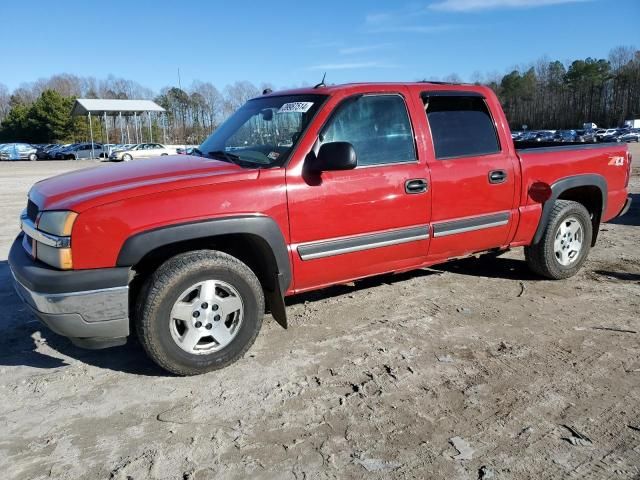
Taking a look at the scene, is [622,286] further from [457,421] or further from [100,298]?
[100,298]

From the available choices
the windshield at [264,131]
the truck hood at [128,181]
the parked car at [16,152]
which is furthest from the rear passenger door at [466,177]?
the parked car at [16,152]

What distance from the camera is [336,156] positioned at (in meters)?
3.54

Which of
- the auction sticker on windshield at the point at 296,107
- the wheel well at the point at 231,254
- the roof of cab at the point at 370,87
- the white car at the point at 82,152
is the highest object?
the white car at the point at 82,152

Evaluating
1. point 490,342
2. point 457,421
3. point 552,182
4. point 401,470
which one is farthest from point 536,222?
point 401,470

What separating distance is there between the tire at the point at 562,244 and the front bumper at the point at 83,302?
3940 millimetres

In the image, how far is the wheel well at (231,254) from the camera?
3436 millimetres

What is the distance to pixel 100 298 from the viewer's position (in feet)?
10.1

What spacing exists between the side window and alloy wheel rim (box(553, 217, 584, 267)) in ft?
6.82

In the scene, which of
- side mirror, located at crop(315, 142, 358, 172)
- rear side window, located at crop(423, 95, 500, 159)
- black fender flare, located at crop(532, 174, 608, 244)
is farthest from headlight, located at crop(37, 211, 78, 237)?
black fender flare, located at crop(532, 174, 608, 244)

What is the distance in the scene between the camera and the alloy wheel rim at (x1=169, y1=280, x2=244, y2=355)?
131 inches

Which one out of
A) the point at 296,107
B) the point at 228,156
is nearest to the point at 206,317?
the point at 228,156

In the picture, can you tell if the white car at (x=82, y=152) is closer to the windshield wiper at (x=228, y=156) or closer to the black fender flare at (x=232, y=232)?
the windshield wiper at (x=228, y=156)

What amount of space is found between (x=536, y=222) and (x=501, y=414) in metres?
2.58

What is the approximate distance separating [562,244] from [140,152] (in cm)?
3712
